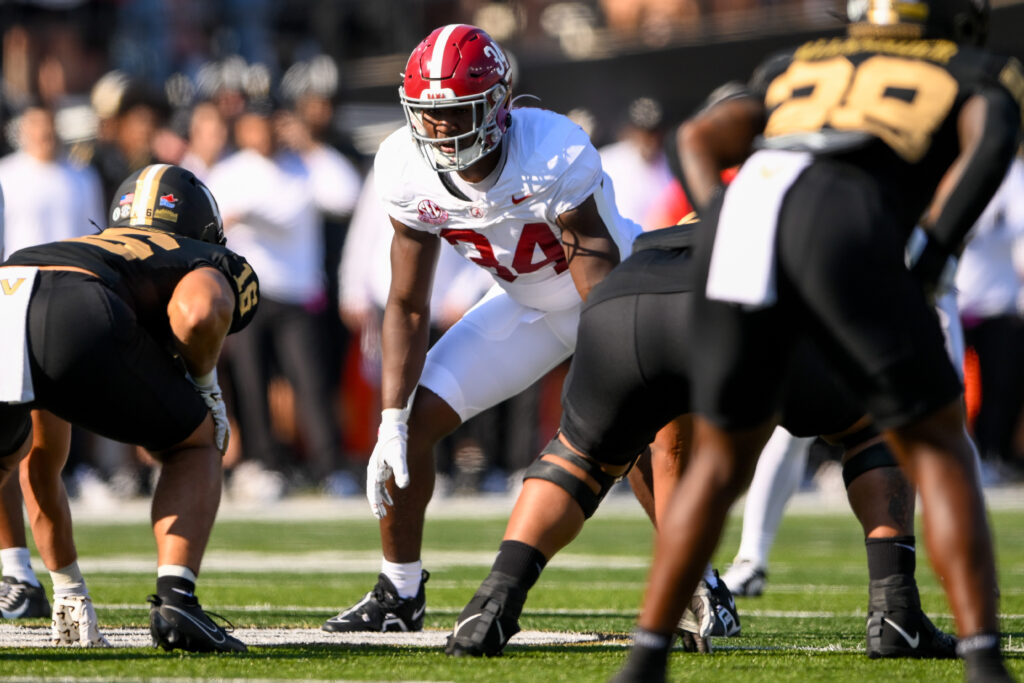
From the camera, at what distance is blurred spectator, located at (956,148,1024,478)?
11086 millimetres

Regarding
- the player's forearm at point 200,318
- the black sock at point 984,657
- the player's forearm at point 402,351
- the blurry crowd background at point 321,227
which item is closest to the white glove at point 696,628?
the player's forearm at point 402,351

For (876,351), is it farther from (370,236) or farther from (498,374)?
(370,236)

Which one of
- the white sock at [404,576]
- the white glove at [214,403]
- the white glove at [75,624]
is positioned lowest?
the white sock at [404,576]

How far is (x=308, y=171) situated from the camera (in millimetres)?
10977

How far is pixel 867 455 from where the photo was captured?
424cm

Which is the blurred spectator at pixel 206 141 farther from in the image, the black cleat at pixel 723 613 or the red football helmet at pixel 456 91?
the black cleat at pixel 723 613

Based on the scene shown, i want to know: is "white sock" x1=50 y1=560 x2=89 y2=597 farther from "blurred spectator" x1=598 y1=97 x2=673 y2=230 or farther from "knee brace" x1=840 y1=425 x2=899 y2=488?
"blurred spectator" x1=598 y1=97 x2=673 y2=230

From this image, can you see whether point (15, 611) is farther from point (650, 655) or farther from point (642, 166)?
point (642, 166)

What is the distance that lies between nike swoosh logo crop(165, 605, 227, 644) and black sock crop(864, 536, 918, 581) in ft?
5.57

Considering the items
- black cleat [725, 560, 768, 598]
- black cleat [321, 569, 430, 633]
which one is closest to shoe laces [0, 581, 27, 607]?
black cleat [321, 569, 430, 633]

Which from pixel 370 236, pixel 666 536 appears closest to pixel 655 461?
pixel 666 536

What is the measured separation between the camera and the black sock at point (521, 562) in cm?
394

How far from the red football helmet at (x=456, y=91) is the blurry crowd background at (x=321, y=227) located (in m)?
5.06

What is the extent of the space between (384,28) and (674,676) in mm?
12707
